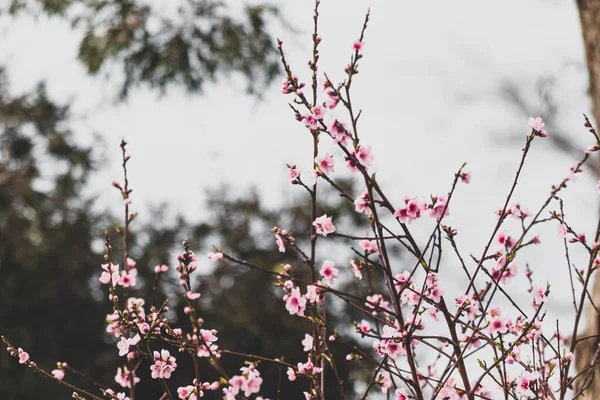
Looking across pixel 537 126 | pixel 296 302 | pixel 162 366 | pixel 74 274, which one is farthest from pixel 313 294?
pixel 74 274

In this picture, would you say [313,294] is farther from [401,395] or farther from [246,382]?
[401,395]

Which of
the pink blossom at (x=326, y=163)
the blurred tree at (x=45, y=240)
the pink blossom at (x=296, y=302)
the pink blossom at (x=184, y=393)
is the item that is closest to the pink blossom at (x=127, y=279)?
the pink blossom at (x=184, y=393)

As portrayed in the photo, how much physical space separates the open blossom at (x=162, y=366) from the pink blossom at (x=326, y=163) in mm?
695

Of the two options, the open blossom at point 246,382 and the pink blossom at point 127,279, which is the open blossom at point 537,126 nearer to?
A: the open blossom at point 246,382

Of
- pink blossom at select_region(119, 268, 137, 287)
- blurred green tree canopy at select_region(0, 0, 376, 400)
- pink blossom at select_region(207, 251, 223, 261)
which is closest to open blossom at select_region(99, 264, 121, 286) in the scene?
pink blossom at select_region(119, 268, 137, 287)

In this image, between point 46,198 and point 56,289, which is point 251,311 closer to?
point 56,289

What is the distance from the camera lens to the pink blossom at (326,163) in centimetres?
144

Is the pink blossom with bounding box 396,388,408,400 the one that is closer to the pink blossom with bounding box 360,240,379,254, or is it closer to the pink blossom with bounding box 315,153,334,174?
the pink blossom with bounding box 360,240,379,254

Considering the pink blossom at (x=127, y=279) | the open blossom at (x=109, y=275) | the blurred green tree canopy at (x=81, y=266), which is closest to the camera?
the open blossom at (x=109, y=275)

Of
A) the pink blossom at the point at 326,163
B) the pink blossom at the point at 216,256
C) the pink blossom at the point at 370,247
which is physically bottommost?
the pink blossom at the point at 216,256

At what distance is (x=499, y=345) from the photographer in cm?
134

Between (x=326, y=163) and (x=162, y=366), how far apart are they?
746 mm

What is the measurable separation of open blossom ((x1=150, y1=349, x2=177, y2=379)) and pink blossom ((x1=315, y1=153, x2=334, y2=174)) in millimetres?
695

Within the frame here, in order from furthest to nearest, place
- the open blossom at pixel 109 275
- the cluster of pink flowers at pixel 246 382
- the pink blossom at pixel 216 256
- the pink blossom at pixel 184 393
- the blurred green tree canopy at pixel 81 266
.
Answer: the blurred green tree canopy at pixel 81 266 < the open blossom at pixel 109 275 < the pink blossom at pixel 184 393 < the pink blossom at pixel 216 256 < the cluster of pink flowers at pixel 246 382
